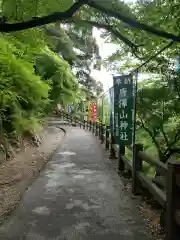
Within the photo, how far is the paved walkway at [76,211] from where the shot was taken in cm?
352

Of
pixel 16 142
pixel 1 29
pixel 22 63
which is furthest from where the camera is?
pixel 16 142

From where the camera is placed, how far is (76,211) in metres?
4.29

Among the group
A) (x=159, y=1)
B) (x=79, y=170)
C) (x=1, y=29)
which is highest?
(x=159, y=1)

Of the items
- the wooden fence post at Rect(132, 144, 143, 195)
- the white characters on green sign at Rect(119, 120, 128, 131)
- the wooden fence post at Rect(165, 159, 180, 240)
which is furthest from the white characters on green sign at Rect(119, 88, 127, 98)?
the wooden fence post at Rect(165, 159, 180, 240)

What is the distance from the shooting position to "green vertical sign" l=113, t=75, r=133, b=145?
587 cm

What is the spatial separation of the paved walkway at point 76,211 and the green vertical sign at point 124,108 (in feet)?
3.53

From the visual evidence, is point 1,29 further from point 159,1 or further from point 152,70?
point 152,70

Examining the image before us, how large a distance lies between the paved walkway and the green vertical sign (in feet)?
3.53

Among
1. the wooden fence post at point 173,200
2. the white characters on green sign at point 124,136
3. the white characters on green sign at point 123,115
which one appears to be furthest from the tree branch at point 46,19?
the white characters on green sign at point 124,136

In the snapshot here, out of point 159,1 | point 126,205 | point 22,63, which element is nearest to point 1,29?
point 159,1

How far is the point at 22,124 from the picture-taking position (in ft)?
28.2

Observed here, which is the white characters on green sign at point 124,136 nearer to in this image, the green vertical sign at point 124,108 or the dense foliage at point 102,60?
the green vertical sign at point 124,108

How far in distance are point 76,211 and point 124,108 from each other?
2.71 m

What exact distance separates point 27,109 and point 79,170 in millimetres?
3081
